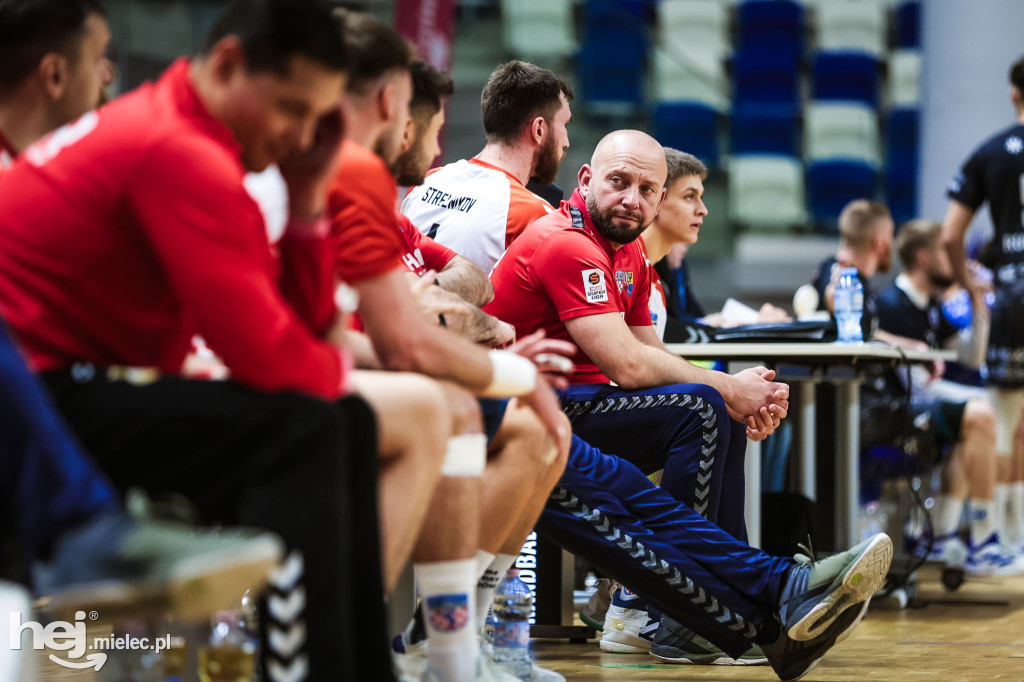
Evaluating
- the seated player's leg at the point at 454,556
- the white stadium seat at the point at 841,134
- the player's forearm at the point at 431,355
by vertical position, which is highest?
the white stadium seat at the point at 841,134

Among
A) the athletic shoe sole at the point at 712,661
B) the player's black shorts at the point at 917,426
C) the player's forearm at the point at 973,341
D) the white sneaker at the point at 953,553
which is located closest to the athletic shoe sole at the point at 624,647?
the athletic shoe sole at the point at 712,661

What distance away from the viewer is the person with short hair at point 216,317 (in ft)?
4.17

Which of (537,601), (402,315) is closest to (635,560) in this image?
(537,601)

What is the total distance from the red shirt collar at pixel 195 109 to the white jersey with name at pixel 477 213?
5.35 ft

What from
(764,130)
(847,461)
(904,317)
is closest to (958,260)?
(904,317)

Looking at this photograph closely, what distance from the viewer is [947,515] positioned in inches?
193

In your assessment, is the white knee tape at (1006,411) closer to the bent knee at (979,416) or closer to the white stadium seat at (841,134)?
the bent knee at (979,416)

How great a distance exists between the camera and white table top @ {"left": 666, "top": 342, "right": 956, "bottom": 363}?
3221mm

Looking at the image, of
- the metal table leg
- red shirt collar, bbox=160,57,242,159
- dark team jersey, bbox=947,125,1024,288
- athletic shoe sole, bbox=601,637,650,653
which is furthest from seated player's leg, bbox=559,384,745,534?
dark team jersey, bbox=947,125,1024,288

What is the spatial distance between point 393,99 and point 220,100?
41 centimetres

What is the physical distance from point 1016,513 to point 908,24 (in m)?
4.80

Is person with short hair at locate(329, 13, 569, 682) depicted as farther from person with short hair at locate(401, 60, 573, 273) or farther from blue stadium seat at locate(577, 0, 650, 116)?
blue stadium seat at locate(577, 0, 650, 116)

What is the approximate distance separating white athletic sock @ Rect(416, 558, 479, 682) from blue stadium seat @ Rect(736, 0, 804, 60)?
298 inches

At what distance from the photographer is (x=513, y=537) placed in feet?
7.20
